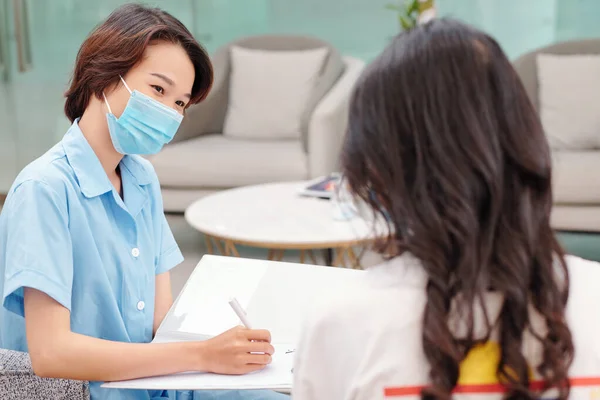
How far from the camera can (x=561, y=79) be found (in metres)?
3.93

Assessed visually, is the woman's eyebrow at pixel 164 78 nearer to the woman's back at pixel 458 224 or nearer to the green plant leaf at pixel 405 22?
the woman's back at pixel 458 224

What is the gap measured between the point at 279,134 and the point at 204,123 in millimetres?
446

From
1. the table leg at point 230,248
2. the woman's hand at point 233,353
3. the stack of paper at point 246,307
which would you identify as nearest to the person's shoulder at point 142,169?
the stack of paper at point 246,307

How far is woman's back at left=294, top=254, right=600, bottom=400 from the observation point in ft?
2.50

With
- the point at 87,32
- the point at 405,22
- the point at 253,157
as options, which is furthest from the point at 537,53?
the point at 87,32

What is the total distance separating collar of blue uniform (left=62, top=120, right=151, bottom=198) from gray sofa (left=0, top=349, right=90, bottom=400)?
0.94ft

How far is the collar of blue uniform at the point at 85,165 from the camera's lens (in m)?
1.27

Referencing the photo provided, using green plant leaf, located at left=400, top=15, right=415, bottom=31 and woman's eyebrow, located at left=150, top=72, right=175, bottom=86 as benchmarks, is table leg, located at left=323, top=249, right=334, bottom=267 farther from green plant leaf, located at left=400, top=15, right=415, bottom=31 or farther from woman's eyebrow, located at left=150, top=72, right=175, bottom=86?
woman's eyebrow, located at left=150, top=72, right=175, bottom=86

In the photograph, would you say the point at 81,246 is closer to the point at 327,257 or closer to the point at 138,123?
the point at 138,123

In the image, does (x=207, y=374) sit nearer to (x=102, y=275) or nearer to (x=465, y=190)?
(x=102, y=275)

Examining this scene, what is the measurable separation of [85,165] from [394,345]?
28.6 inches

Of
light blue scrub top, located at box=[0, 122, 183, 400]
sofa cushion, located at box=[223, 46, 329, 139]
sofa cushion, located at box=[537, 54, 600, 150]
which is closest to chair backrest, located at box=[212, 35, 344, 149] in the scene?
sofa cushion, located at box=[223, 46, 329, 139]

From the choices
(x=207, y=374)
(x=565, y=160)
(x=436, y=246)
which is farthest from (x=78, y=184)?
(x=565, y=160)

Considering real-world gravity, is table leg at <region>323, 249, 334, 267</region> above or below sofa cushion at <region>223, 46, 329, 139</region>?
below
